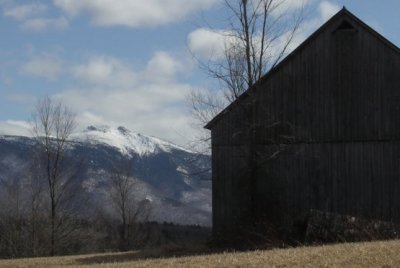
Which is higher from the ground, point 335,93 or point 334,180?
point 335,93

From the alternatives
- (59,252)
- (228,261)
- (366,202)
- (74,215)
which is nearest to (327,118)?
(366,202)

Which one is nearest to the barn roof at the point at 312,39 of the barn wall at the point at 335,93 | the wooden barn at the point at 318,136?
the wooden barn at the point at 318,136

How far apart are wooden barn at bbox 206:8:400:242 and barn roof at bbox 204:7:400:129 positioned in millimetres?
42

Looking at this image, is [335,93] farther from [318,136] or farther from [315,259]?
[315,259]

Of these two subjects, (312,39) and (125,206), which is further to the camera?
(125,206)

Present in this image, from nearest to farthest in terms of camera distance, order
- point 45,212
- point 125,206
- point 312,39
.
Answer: point 312,39 → point 45,212 → point 125,206

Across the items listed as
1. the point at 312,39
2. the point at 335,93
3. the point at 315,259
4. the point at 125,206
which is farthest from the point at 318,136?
the point at 125,206

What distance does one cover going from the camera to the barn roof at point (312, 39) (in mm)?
29250

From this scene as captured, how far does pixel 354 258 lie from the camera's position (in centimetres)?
1608

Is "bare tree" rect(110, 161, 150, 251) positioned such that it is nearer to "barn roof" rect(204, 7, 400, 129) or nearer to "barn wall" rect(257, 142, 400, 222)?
"barn roof" rect(204, 7, 400, 129)

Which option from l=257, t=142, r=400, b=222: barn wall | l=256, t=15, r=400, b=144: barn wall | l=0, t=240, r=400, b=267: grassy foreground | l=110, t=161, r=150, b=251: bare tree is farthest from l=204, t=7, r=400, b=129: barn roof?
l=110, t=161, r=150, b=251: bare tree

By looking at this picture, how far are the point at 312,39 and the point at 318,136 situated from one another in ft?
13.5

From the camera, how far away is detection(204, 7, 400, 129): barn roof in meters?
29.2

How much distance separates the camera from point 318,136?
3005 centimetres
